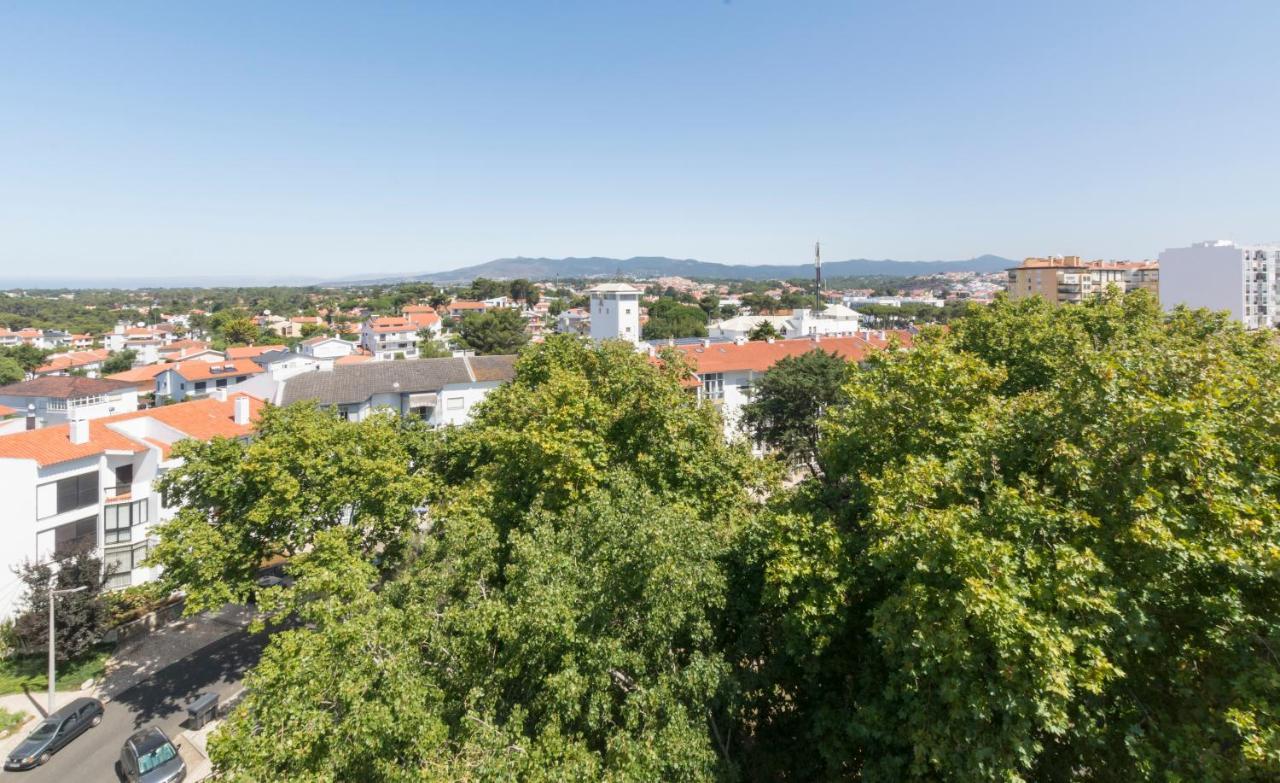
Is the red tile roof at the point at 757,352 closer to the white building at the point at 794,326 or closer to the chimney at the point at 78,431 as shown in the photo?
the white building at the point at 794,326

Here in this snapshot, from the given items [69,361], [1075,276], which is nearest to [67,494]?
[69,361]

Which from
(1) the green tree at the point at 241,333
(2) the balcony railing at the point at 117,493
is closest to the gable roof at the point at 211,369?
(2) the balcony railing at the point at 117,493

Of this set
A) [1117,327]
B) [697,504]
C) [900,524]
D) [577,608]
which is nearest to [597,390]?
[697,504]

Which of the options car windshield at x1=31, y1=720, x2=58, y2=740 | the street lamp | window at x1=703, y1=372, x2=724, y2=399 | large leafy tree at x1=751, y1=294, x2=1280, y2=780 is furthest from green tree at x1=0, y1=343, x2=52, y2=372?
large leafy tree at x1=751, y1=294, x2=1280, y2=780

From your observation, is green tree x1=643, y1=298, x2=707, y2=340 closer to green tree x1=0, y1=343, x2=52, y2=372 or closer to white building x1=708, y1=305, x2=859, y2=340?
white building x1=708, y1=305, x2=859, y2=340

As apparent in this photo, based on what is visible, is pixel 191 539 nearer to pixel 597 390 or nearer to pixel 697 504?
pixel 597 390
